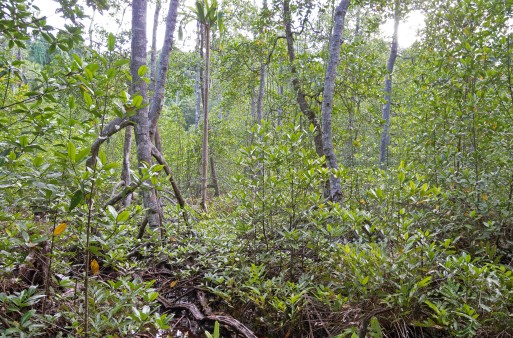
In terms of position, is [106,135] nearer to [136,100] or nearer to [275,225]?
[136,100]

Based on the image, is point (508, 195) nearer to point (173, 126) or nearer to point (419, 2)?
point (419, 2)

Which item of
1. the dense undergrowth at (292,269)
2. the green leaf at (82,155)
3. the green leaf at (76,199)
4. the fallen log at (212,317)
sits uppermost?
the green leaf at (82,155)

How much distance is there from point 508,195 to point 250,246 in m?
2.55

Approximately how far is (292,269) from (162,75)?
10.7 feet

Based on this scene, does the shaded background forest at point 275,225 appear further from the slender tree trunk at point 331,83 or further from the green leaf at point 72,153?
the slender tree trunk at point 331,83

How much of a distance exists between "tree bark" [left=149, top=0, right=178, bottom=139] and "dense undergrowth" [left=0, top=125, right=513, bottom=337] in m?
1.69

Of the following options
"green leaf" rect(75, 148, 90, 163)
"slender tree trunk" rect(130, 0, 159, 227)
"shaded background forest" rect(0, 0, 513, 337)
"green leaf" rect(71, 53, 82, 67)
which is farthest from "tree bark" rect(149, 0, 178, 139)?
"green leaf" rect(75, 148, 90, 163)

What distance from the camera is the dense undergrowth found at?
1.98 meters

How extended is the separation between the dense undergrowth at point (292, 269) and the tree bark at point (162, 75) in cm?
169

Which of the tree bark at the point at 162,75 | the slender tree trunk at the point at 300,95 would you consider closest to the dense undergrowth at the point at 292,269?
the tree bark at the point at 162,75

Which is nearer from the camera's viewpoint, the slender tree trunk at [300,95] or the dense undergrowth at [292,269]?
the dense undergrowth at [292,269]

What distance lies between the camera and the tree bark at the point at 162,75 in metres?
4.70

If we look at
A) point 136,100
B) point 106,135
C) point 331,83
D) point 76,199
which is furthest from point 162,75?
point 76,199

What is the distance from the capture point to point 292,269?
9.89 feet
